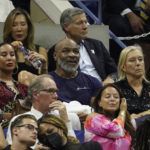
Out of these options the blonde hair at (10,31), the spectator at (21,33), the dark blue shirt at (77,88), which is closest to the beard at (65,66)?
the dark blue shirt at (77,88)

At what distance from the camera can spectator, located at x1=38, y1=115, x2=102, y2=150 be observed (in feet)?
21.9

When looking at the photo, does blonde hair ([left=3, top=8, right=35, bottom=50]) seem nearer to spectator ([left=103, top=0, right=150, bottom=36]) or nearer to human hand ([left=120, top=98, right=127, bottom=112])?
human hand ([left=120, top=98, right=127, bottom=112])

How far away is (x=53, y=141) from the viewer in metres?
6.67

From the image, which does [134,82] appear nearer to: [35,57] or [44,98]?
[35,57]

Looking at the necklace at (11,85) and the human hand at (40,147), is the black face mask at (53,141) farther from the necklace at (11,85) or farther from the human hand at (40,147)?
the necklace at (11,85)

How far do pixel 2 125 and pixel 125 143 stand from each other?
49.5 inches

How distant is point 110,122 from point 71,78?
123 centimetres

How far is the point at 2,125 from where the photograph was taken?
8.02 meters

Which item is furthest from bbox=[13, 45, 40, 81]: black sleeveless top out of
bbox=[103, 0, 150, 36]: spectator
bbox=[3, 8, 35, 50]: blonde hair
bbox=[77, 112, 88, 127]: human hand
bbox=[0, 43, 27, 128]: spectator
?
bbox=[103, 0, 150, 36]: spectator

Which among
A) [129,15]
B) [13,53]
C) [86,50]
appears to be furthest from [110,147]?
[129,15]

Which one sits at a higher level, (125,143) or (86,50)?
(86,50)

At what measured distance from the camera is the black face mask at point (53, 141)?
6652mm

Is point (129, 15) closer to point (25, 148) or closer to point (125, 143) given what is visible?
point (125, 143)

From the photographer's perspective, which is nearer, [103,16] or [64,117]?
[64,117]
